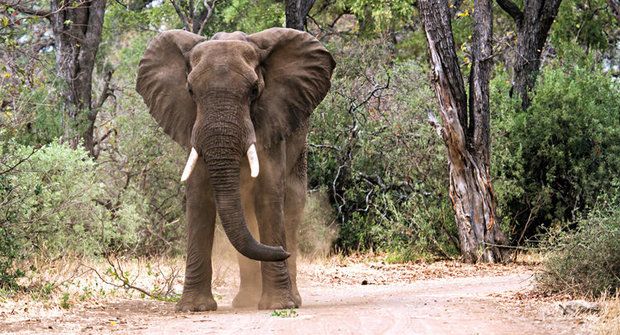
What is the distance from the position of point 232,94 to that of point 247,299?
2.52 m

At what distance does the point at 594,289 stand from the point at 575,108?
839cm

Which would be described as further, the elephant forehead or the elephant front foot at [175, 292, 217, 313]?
the elephant front foot at [175, 292, 217, 313]

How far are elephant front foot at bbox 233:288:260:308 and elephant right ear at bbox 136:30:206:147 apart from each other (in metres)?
1.84

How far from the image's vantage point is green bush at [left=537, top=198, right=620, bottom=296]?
1073cm

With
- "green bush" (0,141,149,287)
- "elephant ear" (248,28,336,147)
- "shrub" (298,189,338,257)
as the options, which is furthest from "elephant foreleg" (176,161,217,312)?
"shrub" (298,189,338,257)

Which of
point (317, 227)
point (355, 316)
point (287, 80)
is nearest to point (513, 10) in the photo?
point (317, 227)

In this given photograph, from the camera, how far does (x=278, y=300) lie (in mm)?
11047

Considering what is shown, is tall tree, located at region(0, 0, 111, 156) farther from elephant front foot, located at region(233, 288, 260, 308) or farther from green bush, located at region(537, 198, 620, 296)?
green bush, located at region(537, 198, 620, 296)

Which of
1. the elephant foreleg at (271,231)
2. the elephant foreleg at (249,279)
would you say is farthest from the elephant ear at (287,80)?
the elephant foreleg at (249,279)

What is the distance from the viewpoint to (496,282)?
14422 mm

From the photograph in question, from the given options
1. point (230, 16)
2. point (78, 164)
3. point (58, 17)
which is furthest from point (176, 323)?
point (230, 16)

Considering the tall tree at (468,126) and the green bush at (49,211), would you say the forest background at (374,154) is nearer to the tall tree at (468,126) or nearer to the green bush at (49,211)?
the green bush at (49,211)

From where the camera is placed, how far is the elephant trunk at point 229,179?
1023cm

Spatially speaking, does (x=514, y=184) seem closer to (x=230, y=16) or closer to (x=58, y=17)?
(x=58, y=17)
